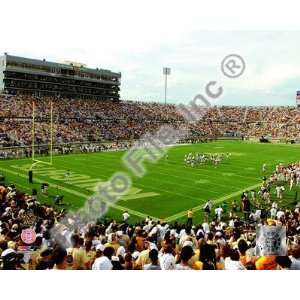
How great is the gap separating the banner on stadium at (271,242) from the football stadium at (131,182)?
2cm

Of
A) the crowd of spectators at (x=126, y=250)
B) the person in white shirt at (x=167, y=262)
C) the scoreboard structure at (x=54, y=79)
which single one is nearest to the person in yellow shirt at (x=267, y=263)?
the crowd of spectators at (x=126, y=250)

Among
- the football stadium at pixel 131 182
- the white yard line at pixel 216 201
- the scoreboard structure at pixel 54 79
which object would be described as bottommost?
the white yard line at pixel 216 201

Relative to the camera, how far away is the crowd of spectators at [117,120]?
41.2 m

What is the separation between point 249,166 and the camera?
98.2 ft

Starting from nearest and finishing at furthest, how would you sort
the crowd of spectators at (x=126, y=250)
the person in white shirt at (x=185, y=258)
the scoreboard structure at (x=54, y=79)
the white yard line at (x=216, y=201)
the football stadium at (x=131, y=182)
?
the person in white shirt at (x=185, y=258) → the crowd of spectators at (x=126, y=250) → the football stadium at (x=131, y=182) → the white yard line at (x=216, y=201) → the scoreboard structure at (x=54, y=79)

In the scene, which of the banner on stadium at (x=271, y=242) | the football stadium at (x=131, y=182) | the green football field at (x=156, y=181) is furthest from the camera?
the green football field at (x=156, y=181)

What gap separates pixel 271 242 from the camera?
21.6 ft

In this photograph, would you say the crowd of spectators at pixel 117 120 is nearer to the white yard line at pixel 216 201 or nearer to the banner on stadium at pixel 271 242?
the white yard line at pixel 216 201

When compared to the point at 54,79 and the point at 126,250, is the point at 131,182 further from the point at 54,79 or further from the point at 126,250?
the point at 54,79

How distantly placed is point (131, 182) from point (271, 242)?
16849mm

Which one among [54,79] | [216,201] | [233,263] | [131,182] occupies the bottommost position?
[216,201]

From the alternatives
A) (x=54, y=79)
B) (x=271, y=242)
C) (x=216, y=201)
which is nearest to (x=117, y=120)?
(x=54, y=79)

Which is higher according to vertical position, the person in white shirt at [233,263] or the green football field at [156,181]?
the person in white shirt at [233,263]
